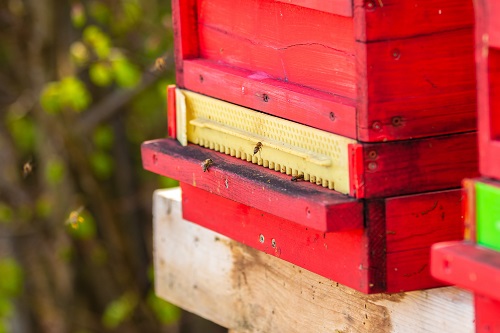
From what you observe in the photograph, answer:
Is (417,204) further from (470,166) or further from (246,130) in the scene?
(246,130)

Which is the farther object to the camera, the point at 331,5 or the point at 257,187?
the point at 257,187

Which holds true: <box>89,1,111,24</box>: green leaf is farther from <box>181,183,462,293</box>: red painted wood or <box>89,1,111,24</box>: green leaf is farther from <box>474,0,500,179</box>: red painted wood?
<box>474,0,500,179</box>: red painted wood

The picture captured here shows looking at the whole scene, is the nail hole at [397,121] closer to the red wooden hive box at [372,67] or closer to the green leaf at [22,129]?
the red wooden hive box at [372,67]

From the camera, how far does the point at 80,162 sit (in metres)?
7.81

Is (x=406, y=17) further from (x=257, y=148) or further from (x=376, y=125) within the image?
(x=257, y=148)

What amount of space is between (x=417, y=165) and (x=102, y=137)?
5.69m

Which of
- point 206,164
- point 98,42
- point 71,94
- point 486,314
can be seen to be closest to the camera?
point 486,314

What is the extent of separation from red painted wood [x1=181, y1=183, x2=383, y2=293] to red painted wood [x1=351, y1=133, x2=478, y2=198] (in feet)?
0.49

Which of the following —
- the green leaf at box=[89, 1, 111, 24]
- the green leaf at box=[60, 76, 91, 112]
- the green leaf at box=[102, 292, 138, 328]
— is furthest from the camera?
the green leaf at box=[102, 292, 138, 328]

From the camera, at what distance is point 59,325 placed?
8.52 meters

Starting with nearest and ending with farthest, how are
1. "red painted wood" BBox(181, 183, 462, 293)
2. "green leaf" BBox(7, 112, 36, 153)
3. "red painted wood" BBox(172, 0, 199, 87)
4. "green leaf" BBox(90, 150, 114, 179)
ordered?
"red painted wood" BBox(181, 183, 462, 293) < "red painted wood" BBox(172, 0, 199, 87) < "green leaf" BBox(90, 150, 114, 179) < "green leaf" BBox(7, 112, 36, 153)

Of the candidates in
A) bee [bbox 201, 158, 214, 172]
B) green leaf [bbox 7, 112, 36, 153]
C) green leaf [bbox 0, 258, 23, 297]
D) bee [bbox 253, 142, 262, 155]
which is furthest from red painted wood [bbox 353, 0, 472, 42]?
green leaf [bbox 0, 258, 23, 297]

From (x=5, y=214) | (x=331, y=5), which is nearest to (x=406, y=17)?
(x=331, y=5)

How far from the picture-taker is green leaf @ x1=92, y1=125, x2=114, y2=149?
8.40 meters
